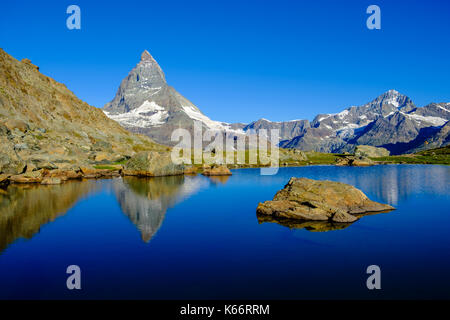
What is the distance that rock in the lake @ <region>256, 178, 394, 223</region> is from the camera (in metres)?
34.2

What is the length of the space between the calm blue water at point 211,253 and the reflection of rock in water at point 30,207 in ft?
0.61

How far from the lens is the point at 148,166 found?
282 ft

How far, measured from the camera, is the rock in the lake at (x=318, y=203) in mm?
34188

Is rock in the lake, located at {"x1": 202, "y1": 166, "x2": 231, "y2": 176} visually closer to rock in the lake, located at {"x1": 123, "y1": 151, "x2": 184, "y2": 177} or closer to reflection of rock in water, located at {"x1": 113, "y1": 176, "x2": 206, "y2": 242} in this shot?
rock in the lake, located at {"x1": 123, "y1": 151, "x2": 184, "y2": 177}

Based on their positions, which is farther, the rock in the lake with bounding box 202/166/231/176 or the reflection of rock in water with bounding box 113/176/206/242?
the rock in the lake with bounding box 202/166/231/176

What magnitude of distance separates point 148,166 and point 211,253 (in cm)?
6438

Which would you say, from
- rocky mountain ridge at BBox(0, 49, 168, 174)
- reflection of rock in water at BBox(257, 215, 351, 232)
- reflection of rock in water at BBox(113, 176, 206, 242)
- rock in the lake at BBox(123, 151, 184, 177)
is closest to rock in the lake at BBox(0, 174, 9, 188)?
rocky mountain ridge at BBox(0, 49, 168, 174)

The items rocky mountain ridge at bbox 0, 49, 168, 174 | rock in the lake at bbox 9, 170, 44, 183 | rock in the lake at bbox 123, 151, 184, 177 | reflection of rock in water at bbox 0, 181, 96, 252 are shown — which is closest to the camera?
reflection of rock in water at bbox 0, 181, 96, 252

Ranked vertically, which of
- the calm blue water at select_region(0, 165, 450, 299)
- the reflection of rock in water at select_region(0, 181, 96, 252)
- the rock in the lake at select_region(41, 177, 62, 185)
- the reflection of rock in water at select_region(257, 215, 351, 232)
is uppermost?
the rock in the lake at select_region(41, 177, 62, 185)

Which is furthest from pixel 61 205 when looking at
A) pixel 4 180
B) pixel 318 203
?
pixel 318 203

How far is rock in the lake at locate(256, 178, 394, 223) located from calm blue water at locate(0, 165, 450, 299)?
81.0 inches

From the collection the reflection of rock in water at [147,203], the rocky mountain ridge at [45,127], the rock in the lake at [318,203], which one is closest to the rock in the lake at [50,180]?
the rocky mountain ridge at [45,127]

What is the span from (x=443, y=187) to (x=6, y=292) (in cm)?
6567

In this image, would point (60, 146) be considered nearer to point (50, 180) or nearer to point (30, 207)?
point (50, 180)
